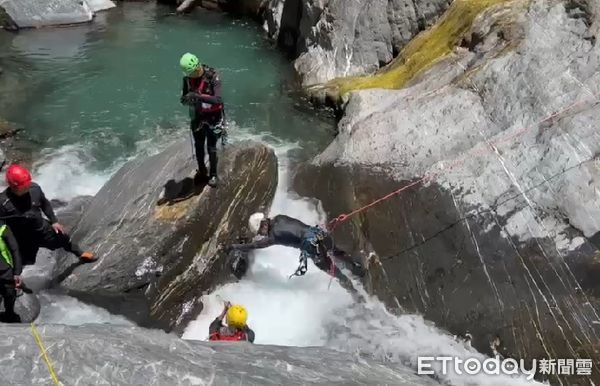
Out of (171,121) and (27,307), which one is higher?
(27,307)

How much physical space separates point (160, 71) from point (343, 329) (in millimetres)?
15360

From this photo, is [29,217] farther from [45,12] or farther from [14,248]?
[45,12]

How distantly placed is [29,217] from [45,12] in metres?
22.5

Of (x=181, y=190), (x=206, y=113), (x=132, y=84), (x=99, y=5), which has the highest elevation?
(x=206, y=113)

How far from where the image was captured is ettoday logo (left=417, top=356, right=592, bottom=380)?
8391 millimetres

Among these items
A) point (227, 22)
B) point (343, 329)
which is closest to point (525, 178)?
point (343, 329)

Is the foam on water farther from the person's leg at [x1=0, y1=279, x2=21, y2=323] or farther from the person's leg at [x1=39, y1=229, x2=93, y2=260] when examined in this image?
the person's leg at [x1=0, y1=279, x2=21, y2=323]

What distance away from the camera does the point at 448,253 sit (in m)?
10.1

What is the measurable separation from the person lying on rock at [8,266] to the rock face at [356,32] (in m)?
13.7

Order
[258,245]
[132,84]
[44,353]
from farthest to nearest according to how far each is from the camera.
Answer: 1. [132,84]
2. [258,245]
3. [44,353]

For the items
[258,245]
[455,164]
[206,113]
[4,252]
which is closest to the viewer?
[4,252]

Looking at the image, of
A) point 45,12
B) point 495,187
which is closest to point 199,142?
point 495,187

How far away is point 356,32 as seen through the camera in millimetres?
20047

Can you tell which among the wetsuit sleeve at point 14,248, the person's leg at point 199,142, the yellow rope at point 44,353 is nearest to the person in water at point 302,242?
the person's leg at point 199,142
